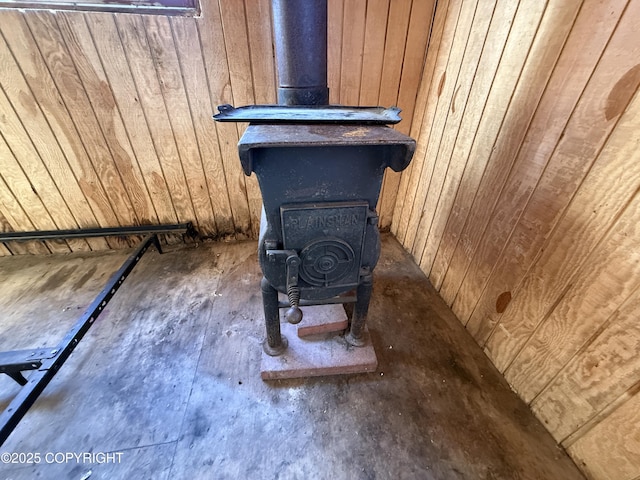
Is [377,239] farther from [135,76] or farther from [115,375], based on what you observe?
[135,76]

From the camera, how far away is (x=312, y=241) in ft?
3.23

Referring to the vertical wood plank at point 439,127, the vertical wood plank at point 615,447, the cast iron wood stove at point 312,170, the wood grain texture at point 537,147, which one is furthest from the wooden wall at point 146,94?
the vertical wood plank at point 615,447

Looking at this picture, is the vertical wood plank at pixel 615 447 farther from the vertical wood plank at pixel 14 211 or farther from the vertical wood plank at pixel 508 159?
the vertical wood plank at pixel 14 211

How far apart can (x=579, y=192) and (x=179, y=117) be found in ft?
6.25

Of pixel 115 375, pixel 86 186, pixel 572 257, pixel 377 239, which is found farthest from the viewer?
pixel 86 186

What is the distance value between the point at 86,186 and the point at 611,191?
100 inches

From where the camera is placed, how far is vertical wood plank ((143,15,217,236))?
145 centimetres

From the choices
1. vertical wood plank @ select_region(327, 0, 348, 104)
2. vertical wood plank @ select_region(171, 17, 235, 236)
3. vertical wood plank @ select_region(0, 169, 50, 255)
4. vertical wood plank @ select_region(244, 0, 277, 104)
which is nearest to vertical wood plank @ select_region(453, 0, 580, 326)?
vertical wood plank @ select_region(327, 0, 348, 104)

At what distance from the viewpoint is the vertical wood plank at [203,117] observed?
1470mm

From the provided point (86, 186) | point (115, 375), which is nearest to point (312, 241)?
point (115, 375)

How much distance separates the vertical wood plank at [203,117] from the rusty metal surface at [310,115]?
67 cm

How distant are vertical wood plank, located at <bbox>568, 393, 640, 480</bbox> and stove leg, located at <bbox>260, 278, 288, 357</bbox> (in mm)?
1145

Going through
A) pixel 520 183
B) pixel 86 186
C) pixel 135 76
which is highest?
pixel 135 76

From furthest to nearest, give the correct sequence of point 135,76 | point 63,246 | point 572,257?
point 63,246
point 135,76
point 572,257
